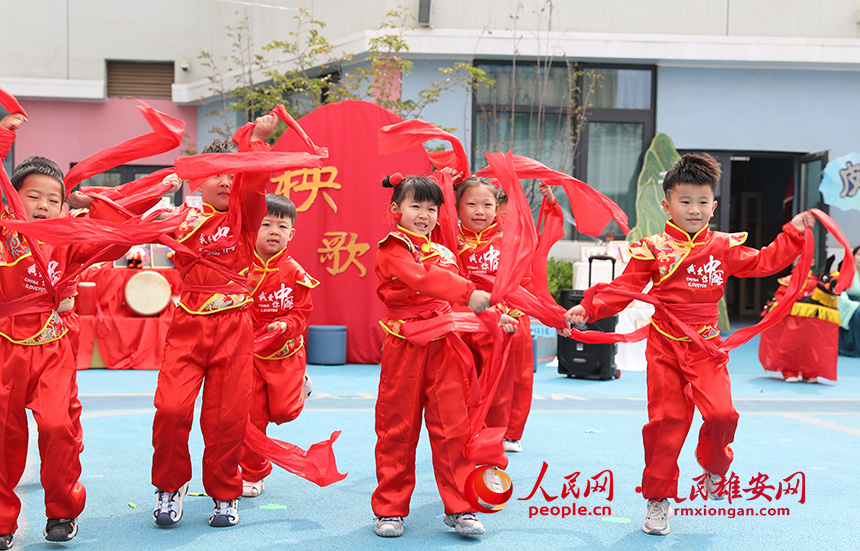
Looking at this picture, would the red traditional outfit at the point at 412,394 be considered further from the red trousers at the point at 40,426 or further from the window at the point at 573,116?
Result: the window at the point at 573,116

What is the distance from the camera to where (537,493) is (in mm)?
4016

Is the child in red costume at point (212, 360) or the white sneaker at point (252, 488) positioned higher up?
the child in red costume at point (212, 360)

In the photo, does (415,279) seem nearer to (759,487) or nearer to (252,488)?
(252,488)

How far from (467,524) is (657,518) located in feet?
2.65

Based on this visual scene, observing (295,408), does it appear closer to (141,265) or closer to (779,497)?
(779,497)

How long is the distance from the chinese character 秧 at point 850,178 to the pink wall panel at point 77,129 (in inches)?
390

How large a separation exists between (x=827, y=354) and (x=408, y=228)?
19.8 feet

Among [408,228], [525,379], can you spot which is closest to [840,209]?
[525,379]

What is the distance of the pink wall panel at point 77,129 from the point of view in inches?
544

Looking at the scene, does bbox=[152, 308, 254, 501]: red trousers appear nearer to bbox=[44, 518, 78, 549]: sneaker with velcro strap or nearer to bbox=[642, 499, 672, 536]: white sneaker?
bbox=[44, 518, 78, 549]: sneaker with velcro strap

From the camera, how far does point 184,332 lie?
3367 millimetres

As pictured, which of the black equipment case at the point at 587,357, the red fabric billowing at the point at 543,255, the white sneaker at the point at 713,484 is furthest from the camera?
the black equipment case at the point at 587,357

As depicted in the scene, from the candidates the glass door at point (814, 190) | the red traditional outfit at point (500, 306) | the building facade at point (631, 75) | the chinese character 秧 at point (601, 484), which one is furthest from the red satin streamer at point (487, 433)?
the glass door at point (814, 190)

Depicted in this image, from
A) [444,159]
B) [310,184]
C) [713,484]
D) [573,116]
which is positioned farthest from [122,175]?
[713,484]
